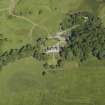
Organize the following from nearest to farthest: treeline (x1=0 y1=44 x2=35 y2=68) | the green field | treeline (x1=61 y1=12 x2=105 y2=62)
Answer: the green field < treeline (x1=61 y1=12 x2=105 y2=62) < treeline (x1=0 y1=44 x2=35 y2=68)

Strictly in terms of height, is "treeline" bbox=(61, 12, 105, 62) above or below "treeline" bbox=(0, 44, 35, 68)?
above

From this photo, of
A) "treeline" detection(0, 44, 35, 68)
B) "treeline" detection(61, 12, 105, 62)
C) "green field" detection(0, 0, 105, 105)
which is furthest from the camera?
"treeline" detection(0, 44, 35, 68)

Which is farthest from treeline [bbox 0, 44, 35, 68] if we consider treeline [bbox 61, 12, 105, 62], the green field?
treeline [bbox 61, 12, 105, 62]

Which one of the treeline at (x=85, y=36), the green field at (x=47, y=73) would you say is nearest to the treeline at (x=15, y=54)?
the green field at (x=47, y=73)

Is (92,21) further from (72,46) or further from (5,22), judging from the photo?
(5,22)

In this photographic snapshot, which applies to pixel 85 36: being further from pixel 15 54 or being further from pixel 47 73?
pixel 15 54

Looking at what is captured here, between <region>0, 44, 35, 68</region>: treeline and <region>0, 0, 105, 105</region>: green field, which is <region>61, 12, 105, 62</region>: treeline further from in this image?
<region>0, 44, 35, 68</region>: treeline

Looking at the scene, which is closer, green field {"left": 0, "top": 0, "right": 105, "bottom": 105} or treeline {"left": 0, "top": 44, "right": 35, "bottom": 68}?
green field {"left": 0, "top": 0, "right": 105, "bottom": 105}
